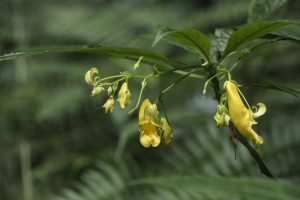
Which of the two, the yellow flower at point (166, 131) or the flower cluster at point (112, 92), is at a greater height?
the flower cluster at point (112, 92)

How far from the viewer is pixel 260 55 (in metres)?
2.01

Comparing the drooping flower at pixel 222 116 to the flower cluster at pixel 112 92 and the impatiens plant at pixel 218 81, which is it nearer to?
the impatiens plant at pixel 218 81

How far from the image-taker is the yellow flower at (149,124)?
618 mm

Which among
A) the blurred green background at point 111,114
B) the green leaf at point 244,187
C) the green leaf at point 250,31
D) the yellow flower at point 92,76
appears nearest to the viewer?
the green leaf at point 244,187

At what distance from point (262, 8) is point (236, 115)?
0.19 metres

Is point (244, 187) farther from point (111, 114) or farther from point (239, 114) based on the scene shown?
point (111, 114)

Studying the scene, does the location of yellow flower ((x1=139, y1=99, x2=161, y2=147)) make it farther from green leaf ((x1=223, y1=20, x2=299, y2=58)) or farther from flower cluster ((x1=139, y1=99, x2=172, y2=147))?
green leaf ((x1=223, y1=20, x2=299, y2=58))

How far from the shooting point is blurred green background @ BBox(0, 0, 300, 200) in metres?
1.56

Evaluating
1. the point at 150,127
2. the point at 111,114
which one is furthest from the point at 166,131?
the point at 111,114

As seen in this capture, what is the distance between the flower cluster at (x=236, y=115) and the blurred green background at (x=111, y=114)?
79 cm

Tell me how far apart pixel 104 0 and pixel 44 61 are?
0.72m

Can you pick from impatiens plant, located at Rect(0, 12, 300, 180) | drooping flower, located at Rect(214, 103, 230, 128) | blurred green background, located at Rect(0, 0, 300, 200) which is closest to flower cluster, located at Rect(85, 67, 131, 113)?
impatiens plant, located at Rect(0, 12, 300, 180)

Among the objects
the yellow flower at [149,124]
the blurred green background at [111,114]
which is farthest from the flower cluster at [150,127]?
the blurred green background at [111,114]

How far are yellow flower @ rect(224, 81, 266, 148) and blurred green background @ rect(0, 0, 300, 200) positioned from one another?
80cm
